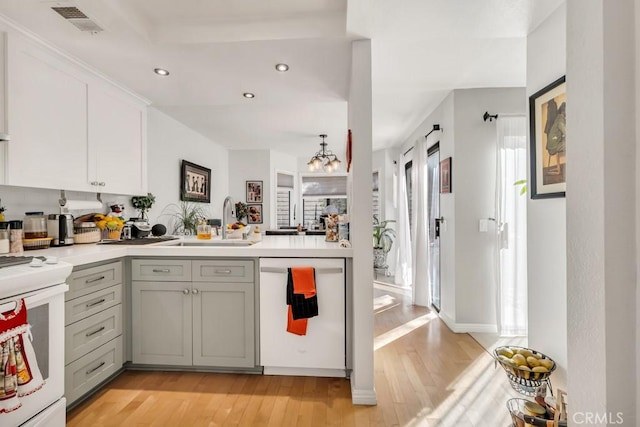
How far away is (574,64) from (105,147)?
2956 millimetres

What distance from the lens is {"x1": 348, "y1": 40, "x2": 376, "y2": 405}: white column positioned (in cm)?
201

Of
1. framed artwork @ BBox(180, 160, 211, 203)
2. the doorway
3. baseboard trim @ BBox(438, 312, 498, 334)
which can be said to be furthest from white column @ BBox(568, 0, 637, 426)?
framed artwork @ BBox(180, 160, 211, 203)

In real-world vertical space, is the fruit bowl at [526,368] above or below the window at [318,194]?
below

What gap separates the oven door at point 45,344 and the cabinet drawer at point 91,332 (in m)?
0.29

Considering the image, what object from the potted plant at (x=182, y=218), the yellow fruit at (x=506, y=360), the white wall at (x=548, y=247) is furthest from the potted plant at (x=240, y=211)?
the yellow fruit at (x=506, y=360)

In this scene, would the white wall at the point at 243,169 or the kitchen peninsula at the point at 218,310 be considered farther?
the white wall at the point at 243,169

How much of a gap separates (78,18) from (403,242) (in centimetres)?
480

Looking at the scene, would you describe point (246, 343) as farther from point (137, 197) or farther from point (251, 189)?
point (251, 189)

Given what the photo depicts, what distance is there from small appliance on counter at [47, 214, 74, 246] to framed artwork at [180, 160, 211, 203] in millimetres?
1814

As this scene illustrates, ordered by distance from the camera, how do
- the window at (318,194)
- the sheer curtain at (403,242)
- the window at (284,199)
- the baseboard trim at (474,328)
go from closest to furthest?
1. the baseboard trim at (474,328)
2. the sheer curtain at (403,242)
3. the window at (284,199)
4. the window at (318,194)

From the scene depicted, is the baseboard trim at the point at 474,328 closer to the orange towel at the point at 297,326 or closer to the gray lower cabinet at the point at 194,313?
the orange towel at the point at 297,326

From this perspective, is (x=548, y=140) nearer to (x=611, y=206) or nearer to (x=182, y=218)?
(x=611, y=206)

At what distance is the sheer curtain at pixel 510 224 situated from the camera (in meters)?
2.97
